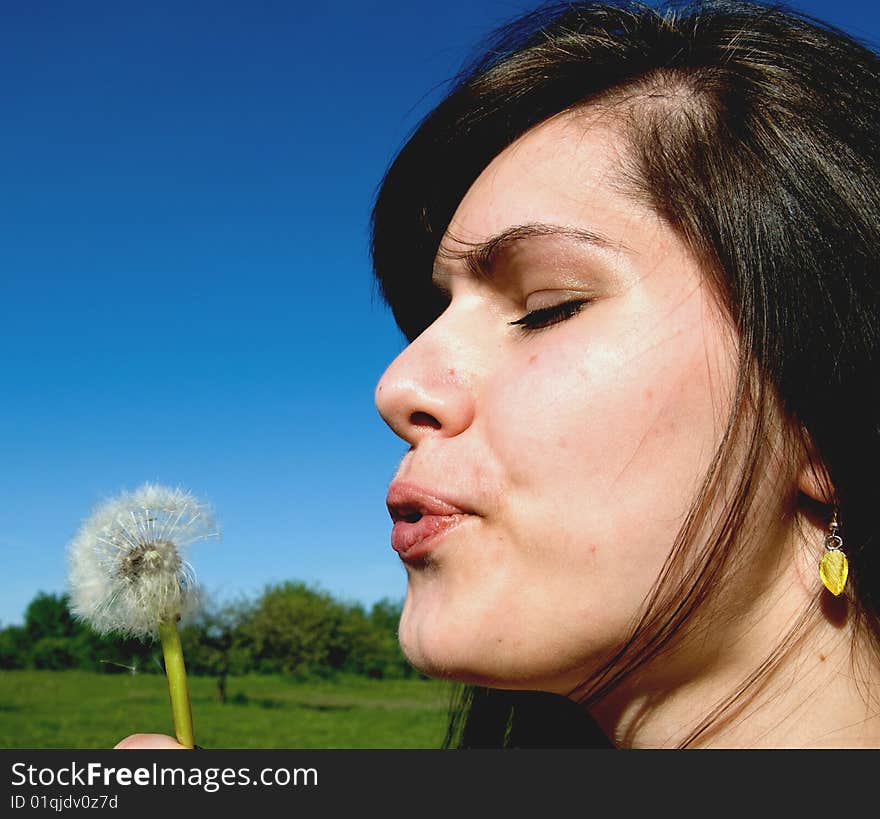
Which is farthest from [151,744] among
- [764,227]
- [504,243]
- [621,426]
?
[764,227]

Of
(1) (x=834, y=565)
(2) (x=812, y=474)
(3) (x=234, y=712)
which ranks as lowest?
(1) (x=834, y=565)

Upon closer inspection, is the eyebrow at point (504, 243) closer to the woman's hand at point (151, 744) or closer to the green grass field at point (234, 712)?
the woman's hand at point (151, 744)

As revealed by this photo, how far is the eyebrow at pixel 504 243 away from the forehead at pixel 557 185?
0.02m

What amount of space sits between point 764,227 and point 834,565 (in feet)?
2.25

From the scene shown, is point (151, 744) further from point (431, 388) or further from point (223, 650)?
point (223, 650)

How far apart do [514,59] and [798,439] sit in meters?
1.26

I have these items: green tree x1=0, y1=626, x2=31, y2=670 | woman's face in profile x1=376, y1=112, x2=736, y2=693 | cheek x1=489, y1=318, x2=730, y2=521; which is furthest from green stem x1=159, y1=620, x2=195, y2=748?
green tree x1=0, y1=626, x2=31, y2=670

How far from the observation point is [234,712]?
150ft

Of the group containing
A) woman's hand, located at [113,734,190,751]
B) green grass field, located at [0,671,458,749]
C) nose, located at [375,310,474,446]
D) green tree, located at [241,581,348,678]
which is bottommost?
woman's hand, located at [113,734,190,751]

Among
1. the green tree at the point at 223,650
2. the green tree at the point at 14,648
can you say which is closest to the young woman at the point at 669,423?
the green tree at the point at 223,650

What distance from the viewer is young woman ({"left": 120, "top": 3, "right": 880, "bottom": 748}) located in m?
1.51

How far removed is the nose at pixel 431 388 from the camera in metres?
1.63

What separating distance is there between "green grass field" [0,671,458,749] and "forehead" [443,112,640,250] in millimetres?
22531

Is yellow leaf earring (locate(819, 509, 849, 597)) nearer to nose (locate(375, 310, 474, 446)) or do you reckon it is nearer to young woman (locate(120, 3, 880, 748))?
young woman (locate(120, 3, 880, 748))
